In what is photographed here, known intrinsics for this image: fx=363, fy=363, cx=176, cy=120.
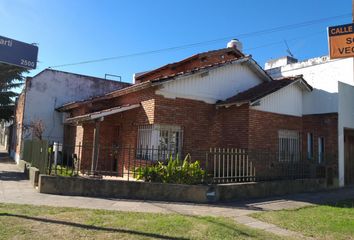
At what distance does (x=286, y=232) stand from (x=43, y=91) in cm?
1786

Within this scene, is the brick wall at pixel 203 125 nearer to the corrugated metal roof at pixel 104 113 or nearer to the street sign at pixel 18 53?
the corrugated metal roof at pixel 104 113

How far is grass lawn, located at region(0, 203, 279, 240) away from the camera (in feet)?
20.5

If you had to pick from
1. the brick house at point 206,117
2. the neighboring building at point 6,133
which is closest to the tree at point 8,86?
the neighboring building at point 6,133

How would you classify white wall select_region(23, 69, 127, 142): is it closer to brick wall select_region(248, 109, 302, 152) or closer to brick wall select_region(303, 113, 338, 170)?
brick wall select_region(248, 109, 302, 152)

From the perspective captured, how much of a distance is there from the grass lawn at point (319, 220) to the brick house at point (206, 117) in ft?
12.7

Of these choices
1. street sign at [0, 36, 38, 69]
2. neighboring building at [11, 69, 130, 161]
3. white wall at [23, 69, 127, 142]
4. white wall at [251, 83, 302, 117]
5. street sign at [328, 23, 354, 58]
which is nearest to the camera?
street sign at [0, 36, 38, 69]

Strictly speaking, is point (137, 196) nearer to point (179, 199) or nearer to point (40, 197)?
point (179, 199)

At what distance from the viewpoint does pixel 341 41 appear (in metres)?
8.29

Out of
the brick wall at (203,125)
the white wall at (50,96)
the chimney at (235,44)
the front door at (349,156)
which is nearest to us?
the brick wall at (203,125)

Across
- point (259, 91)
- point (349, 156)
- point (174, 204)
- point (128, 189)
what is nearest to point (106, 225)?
point (174, 204)

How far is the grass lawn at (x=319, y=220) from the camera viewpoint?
7089 mm

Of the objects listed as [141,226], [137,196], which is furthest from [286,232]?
[137,196]

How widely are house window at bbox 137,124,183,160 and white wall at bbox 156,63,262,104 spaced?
120cm

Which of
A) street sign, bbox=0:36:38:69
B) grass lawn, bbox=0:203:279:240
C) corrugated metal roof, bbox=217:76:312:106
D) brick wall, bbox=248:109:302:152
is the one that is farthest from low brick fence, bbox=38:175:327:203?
corrugated metal roof, bbox=217:76:312:106
